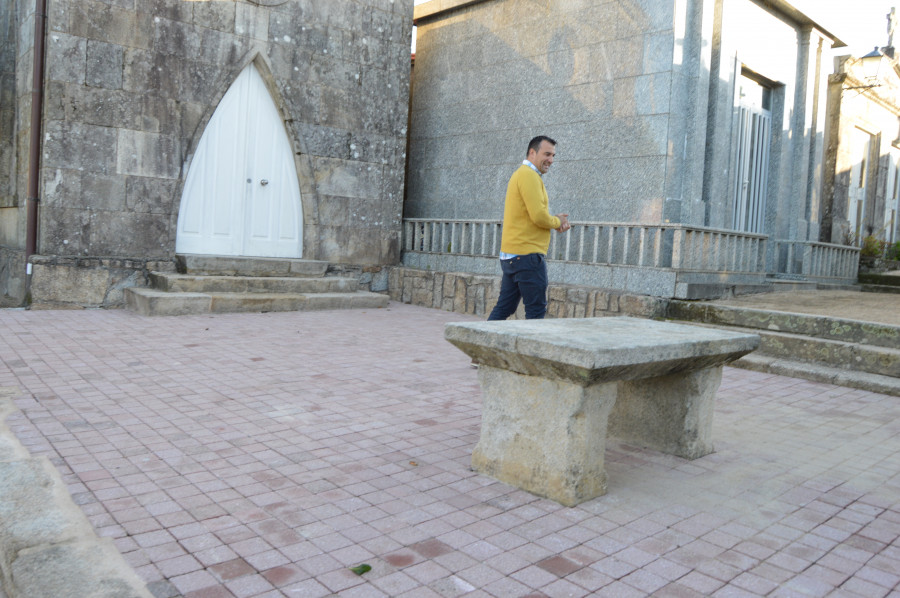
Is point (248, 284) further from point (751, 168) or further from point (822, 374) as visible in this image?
point (751, 168)

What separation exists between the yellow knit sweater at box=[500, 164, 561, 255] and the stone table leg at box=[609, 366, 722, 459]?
1629 millimetres

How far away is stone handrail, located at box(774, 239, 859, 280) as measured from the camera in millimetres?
10094

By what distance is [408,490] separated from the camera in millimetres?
3115

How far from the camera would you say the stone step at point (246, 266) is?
8.54 m

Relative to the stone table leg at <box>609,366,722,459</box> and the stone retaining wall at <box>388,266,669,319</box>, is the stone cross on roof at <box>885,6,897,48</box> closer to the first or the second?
the stone retaining wall at <box>388,266,669,319</box>

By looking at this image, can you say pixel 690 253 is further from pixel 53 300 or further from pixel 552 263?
pixel 53 300

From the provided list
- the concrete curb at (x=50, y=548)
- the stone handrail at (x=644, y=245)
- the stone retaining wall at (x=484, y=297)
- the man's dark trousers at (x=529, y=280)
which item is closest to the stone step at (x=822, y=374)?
the stone retaining wall at (x=484, y=297)

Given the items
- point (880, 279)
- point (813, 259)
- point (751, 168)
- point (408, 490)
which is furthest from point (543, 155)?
point (880, 279)

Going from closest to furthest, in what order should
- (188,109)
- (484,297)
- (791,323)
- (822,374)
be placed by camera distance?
(822,374) → (791,323) → (188,109) → (484,297)

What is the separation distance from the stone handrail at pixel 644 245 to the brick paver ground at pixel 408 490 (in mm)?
2394

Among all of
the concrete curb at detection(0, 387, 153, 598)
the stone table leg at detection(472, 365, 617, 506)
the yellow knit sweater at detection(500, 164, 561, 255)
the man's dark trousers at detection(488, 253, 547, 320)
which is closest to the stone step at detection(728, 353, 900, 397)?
the man's dark trousers at detection(488, 253, 547, 320)

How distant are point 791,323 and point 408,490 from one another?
4.87 meters

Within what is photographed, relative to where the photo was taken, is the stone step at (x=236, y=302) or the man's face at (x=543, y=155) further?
the stone step at (x=236, y=302)

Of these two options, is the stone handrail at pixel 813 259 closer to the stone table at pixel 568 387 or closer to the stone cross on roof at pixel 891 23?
the stone cross on roof at pixel 891 23
